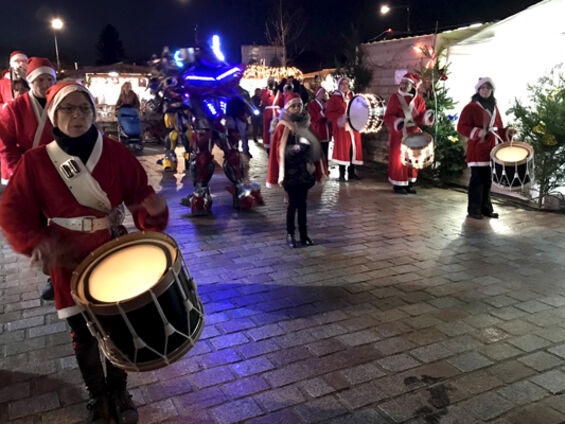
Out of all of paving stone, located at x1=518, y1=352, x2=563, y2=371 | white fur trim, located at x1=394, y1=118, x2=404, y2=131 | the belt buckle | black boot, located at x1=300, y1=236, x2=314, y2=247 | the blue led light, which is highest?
the blue led light

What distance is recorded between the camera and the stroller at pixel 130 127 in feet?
48.0

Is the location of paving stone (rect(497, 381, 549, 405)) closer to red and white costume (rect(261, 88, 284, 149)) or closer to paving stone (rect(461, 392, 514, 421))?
paving stone (rect(461, 392, 514, 421))

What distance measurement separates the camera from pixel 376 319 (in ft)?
13.5

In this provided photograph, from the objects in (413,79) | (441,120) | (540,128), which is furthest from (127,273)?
(441,120)

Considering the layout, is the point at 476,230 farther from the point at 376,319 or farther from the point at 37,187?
the point at 37,187

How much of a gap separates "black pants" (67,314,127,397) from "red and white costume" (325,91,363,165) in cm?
847

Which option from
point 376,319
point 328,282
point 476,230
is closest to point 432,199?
point 476,230

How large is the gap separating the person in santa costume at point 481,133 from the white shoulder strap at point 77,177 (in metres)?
6.01

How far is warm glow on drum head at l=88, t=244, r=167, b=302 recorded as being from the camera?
2.35 meters

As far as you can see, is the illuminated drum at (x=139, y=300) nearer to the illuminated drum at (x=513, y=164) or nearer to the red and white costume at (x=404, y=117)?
the illuminated drum at (x=513, y=164)

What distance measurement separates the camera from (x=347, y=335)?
3.87m

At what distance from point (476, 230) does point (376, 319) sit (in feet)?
10.8

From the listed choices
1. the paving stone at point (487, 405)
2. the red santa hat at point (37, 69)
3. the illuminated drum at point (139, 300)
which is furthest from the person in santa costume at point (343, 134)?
the illuminated drum at point (139, 300)

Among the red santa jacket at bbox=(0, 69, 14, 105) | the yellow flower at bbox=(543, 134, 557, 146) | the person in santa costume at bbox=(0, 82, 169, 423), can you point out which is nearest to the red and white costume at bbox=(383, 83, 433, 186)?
the yellow flower at bbox=(543, 134, 557, 146)
